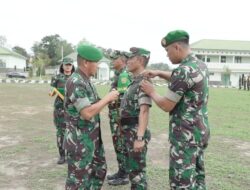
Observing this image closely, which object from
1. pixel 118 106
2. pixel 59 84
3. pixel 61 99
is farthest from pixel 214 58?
pixel 118 106

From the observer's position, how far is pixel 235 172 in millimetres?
5707

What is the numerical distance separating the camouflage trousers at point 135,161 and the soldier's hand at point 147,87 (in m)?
0.68

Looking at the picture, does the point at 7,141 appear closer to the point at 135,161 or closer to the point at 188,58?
the point at 135,161

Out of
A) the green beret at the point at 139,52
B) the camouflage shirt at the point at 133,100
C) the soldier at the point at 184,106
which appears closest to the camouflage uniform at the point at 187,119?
the soldier at the point at 184,106

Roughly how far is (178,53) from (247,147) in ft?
16.7

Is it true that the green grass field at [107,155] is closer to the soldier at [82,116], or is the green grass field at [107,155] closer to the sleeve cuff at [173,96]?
the soldier at [82,116]

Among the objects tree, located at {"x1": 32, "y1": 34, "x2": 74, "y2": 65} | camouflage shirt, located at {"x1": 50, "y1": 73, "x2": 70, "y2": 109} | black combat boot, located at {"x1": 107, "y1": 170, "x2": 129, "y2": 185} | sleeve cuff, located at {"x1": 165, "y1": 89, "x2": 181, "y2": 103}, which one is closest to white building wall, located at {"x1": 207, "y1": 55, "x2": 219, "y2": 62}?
tree, located at {"x1": 32, "y1": 34, "x2": 74, "y2": 65}

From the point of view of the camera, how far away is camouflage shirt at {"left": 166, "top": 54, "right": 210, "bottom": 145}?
318 centimetres

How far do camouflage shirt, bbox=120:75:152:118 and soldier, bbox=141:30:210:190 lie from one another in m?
0.51

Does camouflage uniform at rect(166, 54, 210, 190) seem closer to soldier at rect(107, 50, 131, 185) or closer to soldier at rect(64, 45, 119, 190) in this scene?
soldier at rect(64, 45, 119, 190)

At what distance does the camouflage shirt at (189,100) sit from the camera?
3180mm

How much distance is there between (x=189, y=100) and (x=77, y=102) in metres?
1.05

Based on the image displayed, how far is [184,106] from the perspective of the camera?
10.7 feet

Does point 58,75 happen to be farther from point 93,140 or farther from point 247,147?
point 247,147
